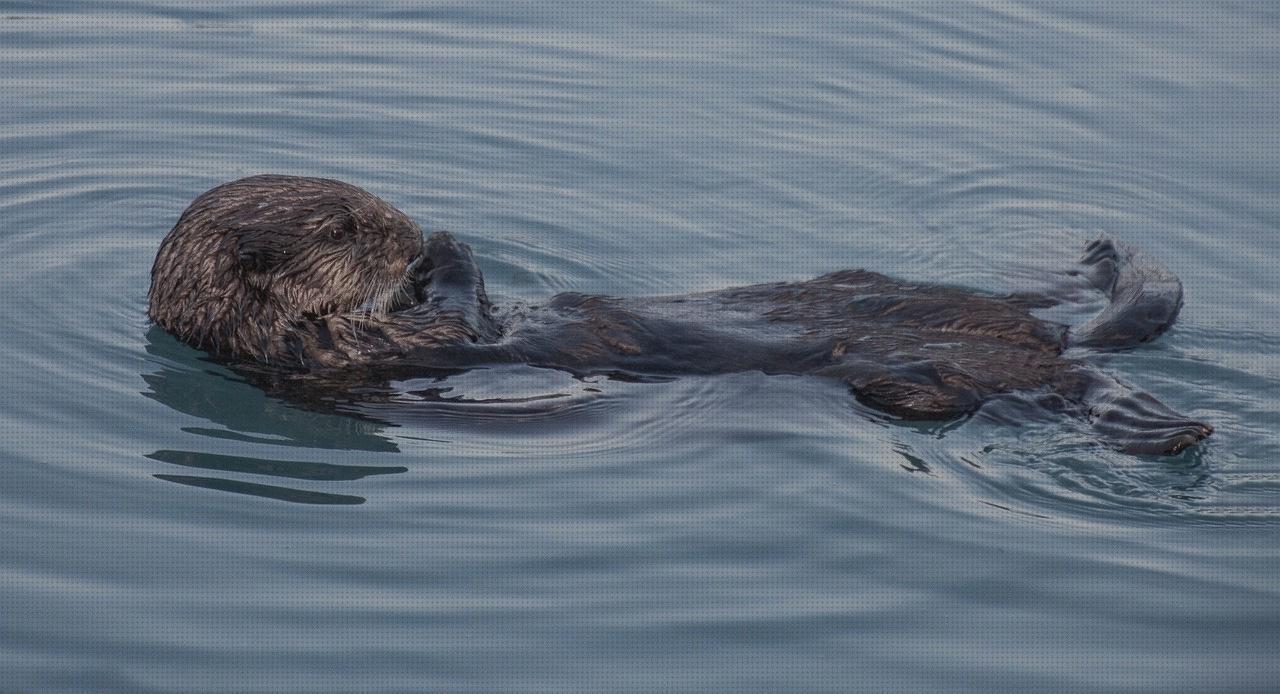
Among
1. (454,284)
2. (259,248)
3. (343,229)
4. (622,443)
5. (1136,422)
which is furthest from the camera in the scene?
(454,284)

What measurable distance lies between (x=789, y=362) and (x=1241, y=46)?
674cm

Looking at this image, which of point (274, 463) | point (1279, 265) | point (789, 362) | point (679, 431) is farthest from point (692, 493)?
point (1279, 265)

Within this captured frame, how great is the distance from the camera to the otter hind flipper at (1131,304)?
5.88 meters

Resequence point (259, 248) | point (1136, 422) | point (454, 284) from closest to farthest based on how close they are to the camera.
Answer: point (1136, 422), point (259, 248), point (454, 284)

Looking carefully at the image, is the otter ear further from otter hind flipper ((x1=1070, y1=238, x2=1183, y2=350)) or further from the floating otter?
otter hind flipper ((x1=1070, y1=238, x2=1183, y2=350))

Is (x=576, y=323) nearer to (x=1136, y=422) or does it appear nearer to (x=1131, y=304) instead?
(x=1136, y=422)

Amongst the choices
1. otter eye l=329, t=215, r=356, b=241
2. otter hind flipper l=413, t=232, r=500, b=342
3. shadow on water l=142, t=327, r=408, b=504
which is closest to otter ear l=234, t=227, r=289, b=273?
otter eye l=329, t=215, r=356, b=241

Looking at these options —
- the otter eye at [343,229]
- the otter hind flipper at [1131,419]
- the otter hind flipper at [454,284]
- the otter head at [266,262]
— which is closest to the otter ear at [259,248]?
the otter head at [266,262]

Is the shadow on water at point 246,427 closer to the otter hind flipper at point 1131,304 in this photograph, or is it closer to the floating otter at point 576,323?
the floating otter at point 576,323

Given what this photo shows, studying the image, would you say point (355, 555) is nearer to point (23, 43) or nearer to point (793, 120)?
point (793, 120)

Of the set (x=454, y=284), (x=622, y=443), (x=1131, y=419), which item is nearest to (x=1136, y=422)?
(x=1131, y=419)

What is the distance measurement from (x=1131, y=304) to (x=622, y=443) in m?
2.24

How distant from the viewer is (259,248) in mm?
5652

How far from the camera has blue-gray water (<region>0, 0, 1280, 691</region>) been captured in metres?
4.38
